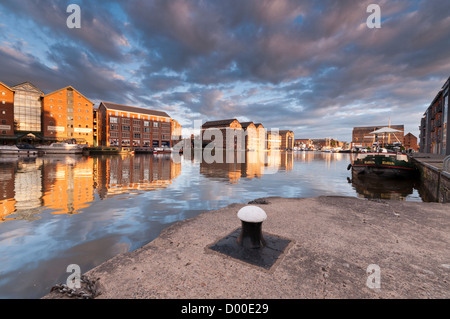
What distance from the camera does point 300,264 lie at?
3.25 meters

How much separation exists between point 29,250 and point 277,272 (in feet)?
19.6

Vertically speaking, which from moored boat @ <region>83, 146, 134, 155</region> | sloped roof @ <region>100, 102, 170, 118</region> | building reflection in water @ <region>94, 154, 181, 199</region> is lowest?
building reflection in water @ <region>94, 154, 181, 199</region>

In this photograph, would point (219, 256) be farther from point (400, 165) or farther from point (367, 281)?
A: point (400, 165)

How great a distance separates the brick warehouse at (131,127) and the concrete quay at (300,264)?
3486 inches

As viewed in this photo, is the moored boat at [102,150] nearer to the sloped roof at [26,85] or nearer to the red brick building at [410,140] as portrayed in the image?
the sloped roof at [26,85]

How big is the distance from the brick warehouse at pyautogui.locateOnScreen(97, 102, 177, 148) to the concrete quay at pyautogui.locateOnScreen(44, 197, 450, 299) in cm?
8855

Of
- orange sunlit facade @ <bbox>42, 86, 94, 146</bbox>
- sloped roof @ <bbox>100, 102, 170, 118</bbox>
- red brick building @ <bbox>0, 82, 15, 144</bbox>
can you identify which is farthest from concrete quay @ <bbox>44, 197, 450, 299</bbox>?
sloped roof @ <bbox>100, 102, 170, 118</bbox>

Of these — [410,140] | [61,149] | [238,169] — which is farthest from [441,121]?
Result: [410,140]

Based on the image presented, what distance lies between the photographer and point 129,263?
3320 millimetres

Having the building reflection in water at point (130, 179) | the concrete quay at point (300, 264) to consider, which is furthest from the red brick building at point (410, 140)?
the concrete quay at point (300, 264)

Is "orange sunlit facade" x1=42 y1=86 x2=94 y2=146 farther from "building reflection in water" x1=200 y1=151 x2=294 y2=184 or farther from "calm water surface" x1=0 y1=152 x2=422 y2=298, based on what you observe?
"calm water surface" x1=0 y1=152 x2=422 y2=298

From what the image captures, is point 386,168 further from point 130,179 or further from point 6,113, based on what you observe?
point 6,113

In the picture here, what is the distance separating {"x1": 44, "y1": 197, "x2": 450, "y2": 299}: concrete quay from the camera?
2613mm
